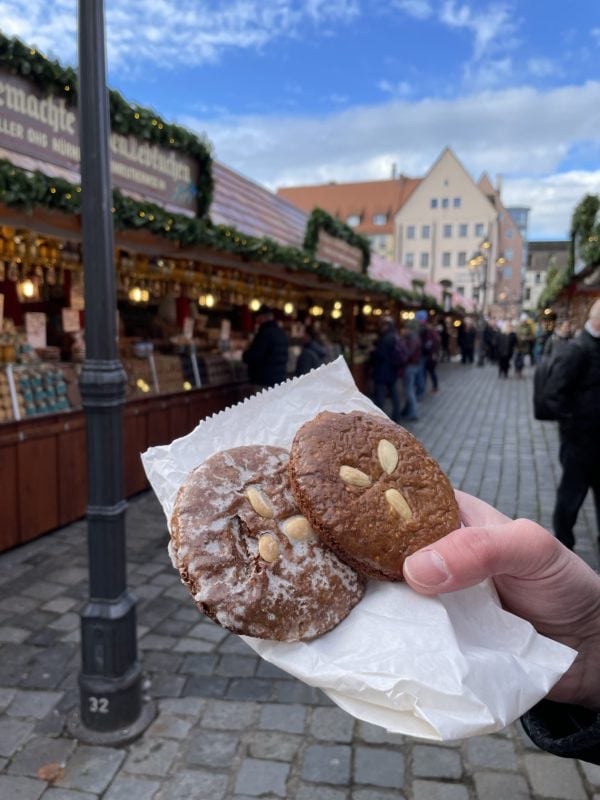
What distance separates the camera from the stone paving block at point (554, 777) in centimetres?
249

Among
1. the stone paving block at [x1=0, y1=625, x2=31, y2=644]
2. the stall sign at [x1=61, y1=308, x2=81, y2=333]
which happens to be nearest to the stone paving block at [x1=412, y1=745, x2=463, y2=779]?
the stone paving block at [x1=0, y1=625, x2=31, y2=644]

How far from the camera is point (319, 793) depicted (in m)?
2.49

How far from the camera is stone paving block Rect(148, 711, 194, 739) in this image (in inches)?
112

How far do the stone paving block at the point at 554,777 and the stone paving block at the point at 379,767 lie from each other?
57cm

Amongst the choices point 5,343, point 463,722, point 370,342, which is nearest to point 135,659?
point 463,722

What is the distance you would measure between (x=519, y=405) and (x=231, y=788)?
43.0 ft

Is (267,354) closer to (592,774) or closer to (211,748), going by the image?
(211,748)

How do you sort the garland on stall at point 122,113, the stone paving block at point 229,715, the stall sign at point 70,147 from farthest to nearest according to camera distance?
the stall sign at point 70,147 → the garland on stall at point 122,113 → the stone paving block at point 229,715

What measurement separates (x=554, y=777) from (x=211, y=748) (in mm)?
1536

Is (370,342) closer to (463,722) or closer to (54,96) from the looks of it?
(54,96)

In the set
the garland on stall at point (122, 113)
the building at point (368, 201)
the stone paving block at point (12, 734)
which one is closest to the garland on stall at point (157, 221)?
the garland on stall at point (122, 113)

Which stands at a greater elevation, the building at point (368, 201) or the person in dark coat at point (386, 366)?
the building at point (368, 201)

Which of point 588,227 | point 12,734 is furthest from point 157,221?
point 588,227

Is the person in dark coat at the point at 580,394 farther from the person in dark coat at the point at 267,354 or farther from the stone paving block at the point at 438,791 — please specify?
Result: the person in dark coat at the point at 267,354
